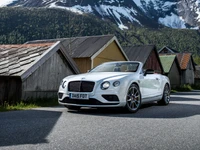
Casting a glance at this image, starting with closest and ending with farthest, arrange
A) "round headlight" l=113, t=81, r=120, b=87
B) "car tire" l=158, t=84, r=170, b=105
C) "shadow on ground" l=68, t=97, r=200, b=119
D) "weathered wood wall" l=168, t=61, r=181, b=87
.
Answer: "shadow on ground" l=68, t=97, r=200, b=119
"round headlight" l=113, t=81, r=120, b=87
"car tire" l=158, t=84, r=170, b=105
"weathered wood wall" l=168, t=61, r=181, b=87

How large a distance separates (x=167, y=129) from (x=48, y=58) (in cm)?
775

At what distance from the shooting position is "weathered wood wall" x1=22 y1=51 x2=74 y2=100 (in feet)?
34.7

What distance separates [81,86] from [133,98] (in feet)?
4.58

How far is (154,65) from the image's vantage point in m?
34.0

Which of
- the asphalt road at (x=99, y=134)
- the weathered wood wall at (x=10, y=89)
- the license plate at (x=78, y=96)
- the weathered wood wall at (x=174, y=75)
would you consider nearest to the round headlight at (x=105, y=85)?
the license plate at (x=78, y=96)

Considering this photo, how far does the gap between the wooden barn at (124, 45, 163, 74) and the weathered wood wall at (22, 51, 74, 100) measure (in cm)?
1838

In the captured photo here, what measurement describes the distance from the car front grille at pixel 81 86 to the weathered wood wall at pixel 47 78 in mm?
3814

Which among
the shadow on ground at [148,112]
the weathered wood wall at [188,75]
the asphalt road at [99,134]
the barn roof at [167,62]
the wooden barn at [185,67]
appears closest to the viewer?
the asphalt road at [99,134]

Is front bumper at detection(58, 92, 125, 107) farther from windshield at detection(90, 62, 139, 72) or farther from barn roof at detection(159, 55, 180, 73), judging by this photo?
barn roof at detection(159, 55, 180, 73)

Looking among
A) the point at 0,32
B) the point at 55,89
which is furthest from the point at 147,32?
the point at 55,89

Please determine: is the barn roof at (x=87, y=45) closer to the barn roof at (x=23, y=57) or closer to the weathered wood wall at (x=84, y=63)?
the weathered wood wall at (x=84, y=63)

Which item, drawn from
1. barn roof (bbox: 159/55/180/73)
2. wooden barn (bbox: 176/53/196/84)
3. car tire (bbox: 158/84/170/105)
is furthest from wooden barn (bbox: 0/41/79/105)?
wooden barn (bbox: 176/53/196/84)

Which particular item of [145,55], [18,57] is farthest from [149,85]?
[145,55]

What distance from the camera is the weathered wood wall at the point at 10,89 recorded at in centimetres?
1031
